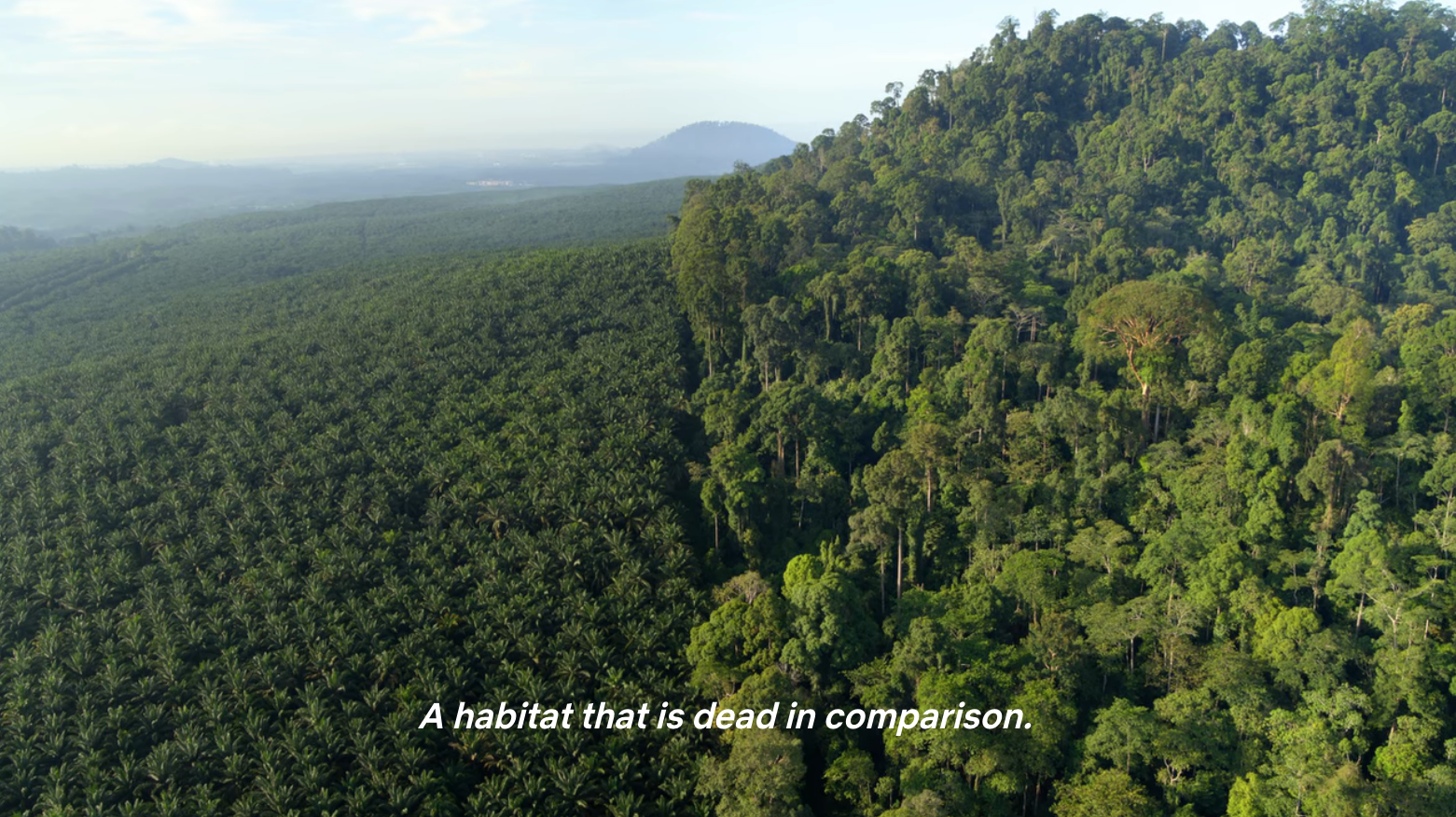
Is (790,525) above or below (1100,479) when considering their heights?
below

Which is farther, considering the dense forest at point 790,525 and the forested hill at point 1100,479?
the dense forest at point 790,525

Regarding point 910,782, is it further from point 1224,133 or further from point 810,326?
point 1224,133

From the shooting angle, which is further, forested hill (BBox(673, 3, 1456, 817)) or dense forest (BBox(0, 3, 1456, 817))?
dense forest (BBox(0, 3, 1456, 817))

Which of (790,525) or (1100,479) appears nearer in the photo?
(1100,479)
